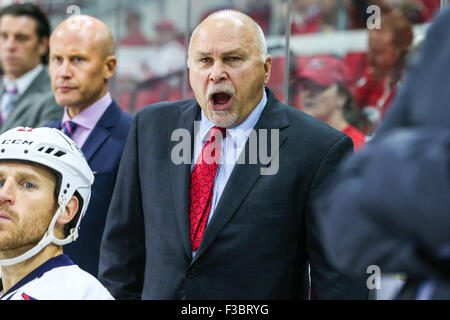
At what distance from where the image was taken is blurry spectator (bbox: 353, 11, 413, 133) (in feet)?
11.6

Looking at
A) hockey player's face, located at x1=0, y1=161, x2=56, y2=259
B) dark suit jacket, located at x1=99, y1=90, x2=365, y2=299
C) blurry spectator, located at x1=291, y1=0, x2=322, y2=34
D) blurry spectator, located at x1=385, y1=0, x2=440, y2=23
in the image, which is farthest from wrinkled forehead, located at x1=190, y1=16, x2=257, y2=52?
blurry spectator, located at x1=291, y1=0, x2=322, y2=34

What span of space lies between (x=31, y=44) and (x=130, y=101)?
2.41m

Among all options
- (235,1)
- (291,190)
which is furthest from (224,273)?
(235,1)

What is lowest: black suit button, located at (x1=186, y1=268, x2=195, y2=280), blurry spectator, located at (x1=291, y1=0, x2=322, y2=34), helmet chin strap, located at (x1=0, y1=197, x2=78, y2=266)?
black suit button, located at (x1=186, y1=268, x2=195, y2=280)

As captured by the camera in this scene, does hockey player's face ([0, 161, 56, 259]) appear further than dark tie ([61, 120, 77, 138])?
No

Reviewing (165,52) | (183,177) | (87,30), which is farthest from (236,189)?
(165,52)

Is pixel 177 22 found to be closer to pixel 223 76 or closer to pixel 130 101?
pixel 130 101

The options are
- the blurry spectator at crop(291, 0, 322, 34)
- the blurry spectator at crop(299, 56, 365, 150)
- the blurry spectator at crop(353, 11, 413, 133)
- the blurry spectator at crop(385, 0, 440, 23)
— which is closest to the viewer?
the blurry spectator at crop(299, 56, 365, 150)

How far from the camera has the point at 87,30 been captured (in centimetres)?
282

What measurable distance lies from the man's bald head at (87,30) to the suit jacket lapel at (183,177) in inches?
31.7

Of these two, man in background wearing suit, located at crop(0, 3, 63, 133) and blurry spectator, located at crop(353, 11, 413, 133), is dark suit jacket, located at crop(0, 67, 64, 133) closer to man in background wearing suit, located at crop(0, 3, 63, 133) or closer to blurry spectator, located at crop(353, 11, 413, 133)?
man in background wearing suit, located at crop(0, 3, 63, 133)

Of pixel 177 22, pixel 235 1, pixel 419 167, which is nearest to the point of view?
pixel 419 167
